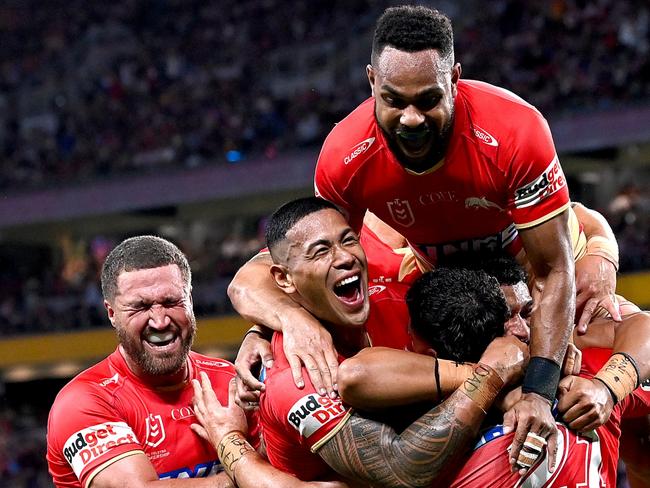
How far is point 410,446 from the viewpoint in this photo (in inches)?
135

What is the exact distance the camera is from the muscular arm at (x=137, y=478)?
4066mm

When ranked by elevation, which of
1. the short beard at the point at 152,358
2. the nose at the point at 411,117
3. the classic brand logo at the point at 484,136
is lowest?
the short beard at the point at 152,358

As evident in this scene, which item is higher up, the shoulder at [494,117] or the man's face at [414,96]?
the man's face at [414,96]

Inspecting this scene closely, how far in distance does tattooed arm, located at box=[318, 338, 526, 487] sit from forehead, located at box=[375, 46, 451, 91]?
985mm

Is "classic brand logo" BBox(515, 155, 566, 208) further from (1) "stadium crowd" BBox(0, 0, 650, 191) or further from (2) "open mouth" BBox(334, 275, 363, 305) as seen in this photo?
(1) "stadium crowd" BBox(0, 0, 650, 191)

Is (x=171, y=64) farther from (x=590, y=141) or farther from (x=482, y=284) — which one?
(x=482, y=284)

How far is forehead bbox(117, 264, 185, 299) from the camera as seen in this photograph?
4.41m

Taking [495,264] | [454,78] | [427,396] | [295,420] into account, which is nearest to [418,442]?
[427,396]

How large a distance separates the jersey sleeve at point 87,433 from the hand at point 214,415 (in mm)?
267

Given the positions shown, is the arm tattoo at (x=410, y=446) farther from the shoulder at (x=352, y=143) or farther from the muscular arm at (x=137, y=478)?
the shoulder at (x=352, y=143)

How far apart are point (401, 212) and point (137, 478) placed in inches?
57.8

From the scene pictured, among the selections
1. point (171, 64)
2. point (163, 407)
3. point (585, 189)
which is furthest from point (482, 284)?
point (171, 64)

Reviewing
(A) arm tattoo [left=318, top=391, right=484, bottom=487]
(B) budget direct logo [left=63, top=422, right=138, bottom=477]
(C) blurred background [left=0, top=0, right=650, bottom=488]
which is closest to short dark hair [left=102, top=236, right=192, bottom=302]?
(B) budget direct logo [left=63, top=422, right=138, bottom=477]

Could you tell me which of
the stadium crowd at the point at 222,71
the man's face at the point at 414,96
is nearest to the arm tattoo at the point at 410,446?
the man's face at the point at 414,96
